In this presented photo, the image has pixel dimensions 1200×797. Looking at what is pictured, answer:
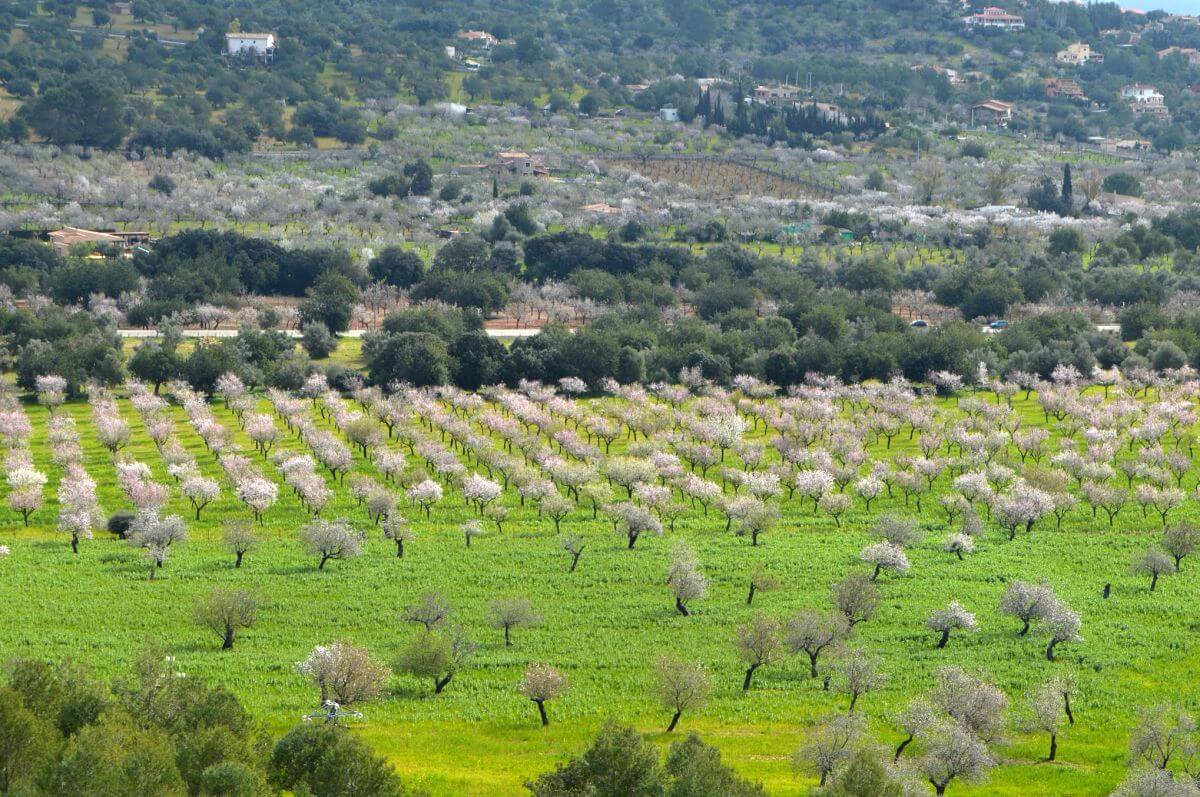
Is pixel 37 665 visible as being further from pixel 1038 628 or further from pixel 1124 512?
pixel 1124 512

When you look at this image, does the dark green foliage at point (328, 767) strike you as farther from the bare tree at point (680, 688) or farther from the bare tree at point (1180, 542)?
the bare tree at point (1180, 542)

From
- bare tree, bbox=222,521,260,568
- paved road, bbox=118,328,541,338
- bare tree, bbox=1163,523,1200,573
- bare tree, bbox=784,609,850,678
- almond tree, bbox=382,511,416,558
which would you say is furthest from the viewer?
paved road, bbox=118,328,541,338

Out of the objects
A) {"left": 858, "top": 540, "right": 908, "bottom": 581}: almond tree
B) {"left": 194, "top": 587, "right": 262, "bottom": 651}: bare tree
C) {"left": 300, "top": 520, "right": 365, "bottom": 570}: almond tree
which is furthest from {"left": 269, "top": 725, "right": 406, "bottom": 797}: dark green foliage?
{"left": 858, "top": 540, "right": 908, "bottom": 581}: almond tree

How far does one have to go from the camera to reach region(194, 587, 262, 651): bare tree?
6444 cm

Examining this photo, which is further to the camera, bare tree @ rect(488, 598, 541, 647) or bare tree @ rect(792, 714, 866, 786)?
bare tree @ rect(488, 598, 541, 647)

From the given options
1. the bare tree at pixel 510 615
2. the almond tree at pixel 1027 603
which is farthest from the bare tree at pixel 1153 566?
the bare tree at pixel 510 615

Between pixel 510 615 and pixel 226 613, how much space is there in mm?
10595

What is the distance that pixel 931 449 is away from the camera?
97.2 metres

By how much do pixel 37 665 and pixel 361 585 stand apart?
22.3 m

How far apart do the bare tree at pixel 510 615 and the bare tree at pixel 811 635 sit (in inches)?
393

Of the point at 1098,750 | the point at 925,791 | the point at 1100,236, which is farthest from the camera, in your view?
the point at 1100,236

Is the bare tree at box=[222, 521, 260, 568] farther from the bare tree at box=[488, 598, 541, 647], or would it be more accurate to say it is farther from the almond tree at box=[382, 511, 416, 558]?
the bare tree at box=[488, 598, 541, 647]

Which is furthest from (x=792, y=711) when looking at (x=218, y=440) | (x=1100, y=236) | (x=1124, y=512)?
(x=1100, y=236)

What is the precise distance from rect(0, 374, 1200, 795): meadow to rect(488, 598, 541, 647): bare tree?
0.59 m
